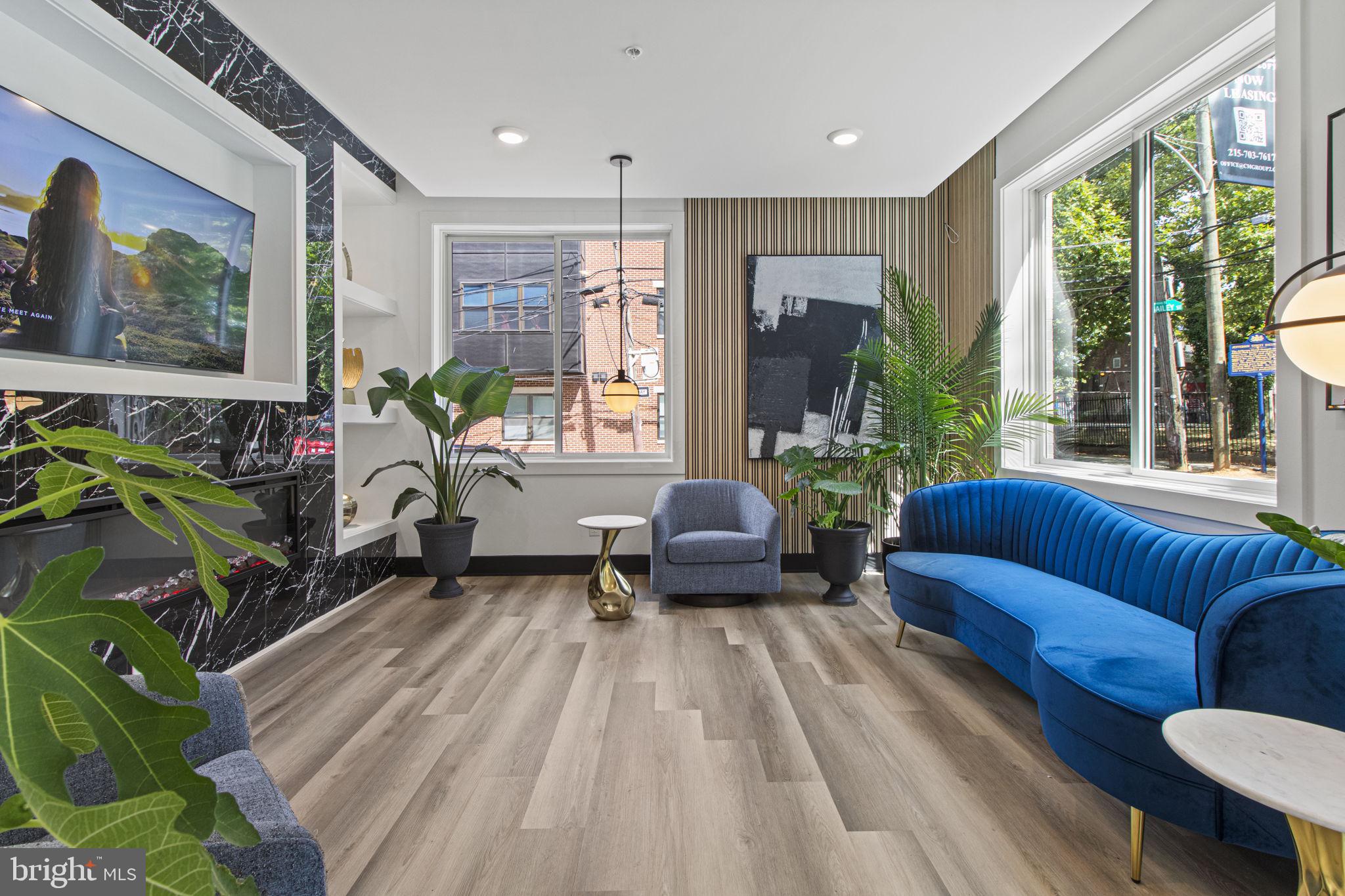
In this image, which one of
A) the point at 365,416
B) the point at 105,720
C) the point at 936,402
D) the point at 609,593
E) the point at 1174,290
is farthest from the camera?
the point at 365,416

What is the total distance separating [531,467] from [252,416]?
202 cm

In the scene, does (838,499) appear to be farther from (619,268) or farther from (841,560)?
(619,268)

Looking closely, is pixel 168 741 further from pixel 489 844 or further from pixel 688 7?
pixel 688 7

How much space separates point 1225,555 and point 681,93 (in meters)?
2.88

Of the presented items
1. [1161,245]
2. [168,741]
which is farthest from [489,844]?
[1161,245]

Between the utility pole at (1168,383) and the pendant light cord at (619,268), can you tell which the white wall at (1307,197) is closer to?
the utility pole at (1168,383)

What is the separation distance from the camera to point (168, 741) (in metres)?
0.39

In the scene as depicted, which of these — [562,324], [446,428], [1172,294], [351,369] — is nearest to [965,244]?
[1172,294]

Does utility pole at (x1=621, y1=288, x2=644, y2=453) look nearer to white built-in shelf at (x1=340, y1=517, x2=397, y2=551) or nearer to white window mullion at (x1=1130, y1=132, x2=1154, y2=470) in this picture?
white built-in shelf at (x1=340, y1=517, x2=397, y2=551)

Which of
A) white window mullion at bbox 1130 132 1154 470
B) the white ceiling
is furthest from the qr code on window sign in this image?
the white ceiling

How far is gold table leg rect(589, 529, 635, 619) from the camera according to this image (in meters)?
3.65

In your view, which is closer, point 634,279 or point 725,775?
point 725,775

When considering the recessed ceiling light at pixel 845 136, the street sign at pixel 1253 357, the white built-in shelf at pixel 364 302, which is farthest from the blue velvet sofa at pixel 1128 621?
the white built-in shelf at pixel 364 302

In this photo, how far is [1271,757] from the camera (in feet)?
3.59
